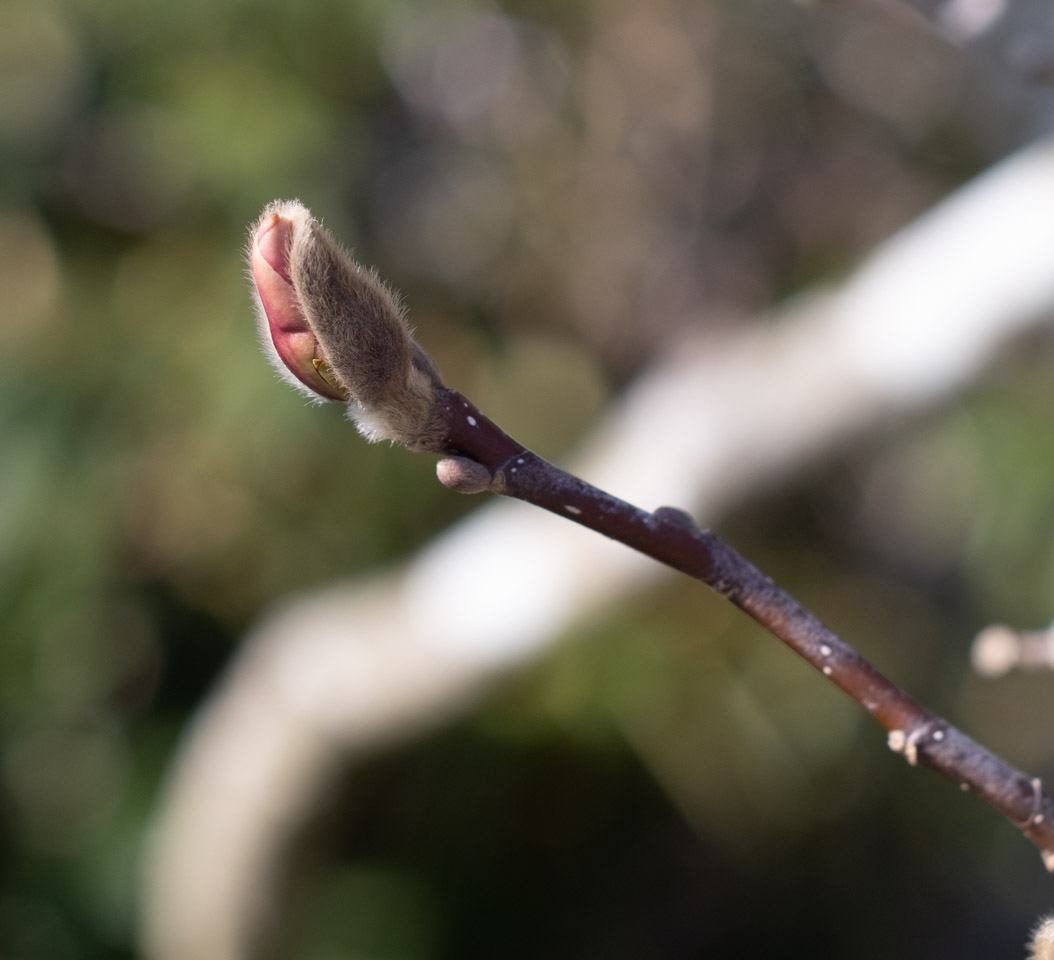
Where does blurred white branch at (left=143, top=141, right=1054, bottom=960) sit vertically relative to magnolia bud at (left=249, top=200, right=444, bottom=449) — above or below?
above

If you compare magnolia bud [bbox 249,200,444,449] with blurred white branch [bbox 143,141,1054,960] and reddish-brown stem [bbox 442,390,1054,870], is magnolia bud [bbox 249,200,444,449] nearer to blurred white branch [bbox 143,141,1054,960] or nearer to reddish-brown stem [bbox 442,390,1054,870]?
reddish-brown stem [bbox 442,390,1054,870]

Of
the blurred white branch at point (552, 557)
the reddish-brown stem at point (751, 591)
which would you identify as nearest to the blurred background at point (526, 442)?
the blurred white branch at point (552, 557)

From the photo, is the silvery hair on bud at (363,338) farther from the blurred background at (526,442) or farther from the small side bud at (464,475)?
the blurred background at (526,442)

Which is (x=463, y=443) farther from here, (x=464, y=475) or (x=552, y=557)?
(x=552, y=557)

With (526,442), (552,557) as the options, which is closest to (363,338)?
(552,557)

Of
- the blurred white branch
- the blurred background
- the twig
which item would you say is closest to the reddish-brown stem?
the twig

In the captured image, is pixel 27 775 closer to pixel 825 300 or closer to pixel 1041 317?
pixel 825 300
